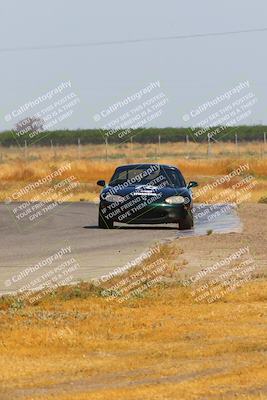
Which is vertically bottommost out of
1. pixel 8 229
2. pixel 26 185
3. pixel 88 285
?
pixel 26 185

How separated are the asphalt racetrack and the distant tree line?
89.3m

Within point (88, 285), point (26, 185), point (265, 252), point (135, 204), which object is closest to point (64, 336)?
point (88, 285)

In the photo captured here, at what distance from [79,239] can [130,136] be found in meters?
108

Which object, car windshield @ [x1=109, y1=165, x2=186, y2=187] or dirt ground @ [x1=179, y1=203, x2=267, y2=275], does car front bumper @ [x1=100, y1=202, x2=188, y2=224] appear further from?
dirt ground @ [x1=179, y1=203, x2=267, y2=275]

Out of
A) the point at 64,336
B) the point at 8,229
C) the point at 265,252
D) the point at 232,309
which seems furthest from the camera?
the point at 8,229

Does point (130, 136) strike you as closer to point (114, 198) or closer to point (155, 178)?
point (155, 178)

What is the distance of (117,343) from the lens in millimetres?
12781

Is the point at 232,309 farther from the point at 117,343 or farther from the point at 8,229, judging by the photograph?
the point at 8,229

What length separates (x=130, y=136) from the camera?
136 m

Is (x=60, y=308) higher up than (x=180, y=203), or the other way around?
(x=60, y=308)

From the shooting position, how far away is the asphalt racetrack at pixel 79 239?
68.4 feet

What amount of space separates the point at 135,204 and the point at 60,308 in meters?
14.5

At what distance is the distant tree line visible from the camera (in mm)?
129625

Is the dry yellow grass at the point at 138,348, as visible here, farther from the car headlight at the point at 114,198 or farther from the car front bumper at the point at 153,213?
the car front bumper at the point at 153,213
